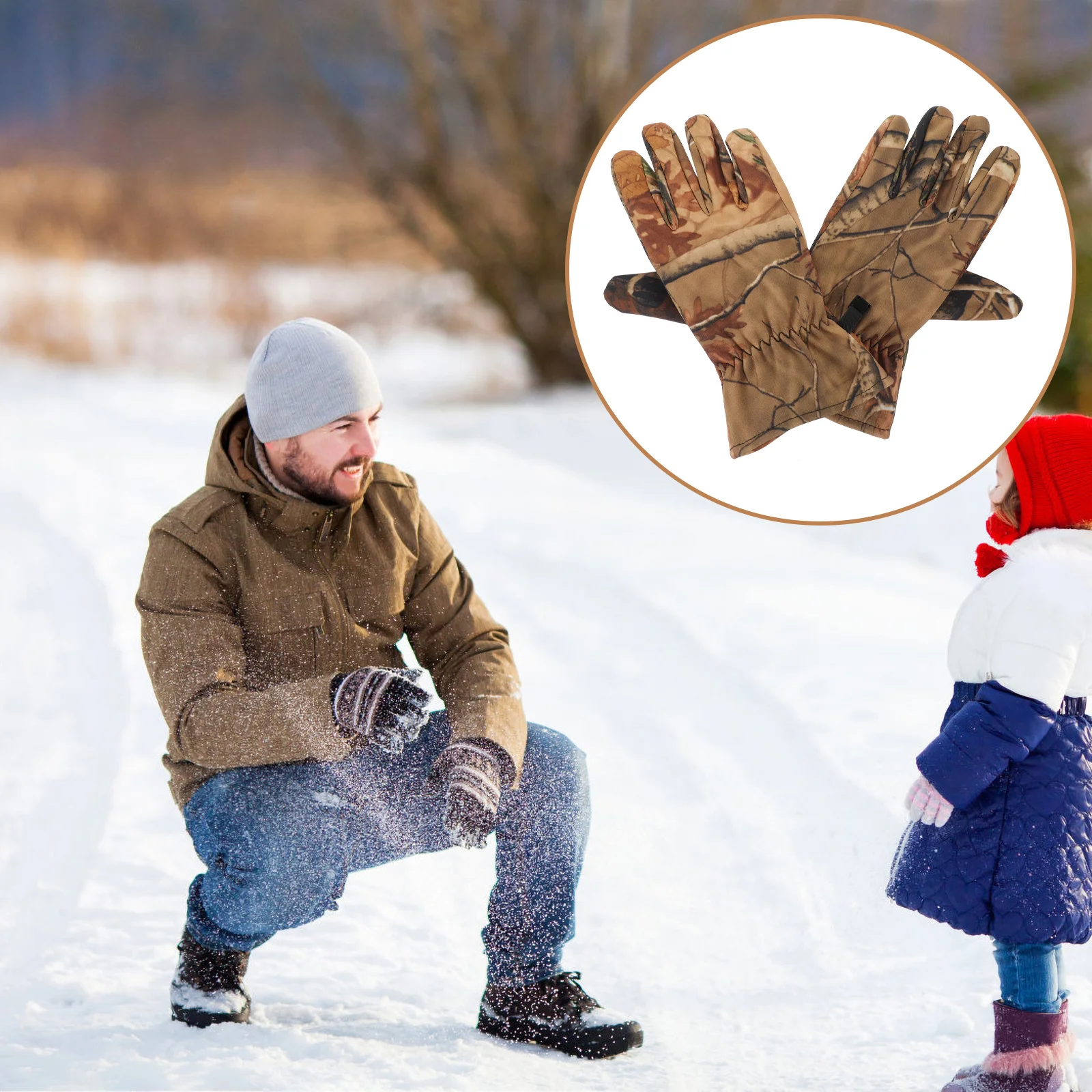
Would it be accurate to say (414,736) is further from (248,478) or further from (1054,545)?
(1054,545)

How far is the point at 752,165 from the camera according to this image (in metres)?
2.76

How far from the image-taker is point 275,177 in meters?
20.2

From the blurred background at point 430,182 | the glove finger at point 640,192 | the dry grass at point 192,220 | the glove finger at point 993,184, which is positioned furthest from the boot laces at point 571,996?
the dry grass at point 192,220

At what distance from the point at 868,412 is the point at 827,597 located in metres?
2.40

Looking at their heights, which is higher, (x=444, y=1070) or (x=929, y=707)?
(x=929, y=707)

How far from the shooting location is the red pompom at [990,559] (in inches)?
81.4

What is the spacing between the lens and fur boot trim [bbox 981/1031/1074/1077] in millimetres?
2023

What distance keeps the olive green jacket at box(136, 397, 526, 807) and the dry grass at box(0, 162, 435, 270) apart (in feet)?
36.2

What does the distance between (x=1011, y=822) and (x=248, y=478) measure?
1.31 m

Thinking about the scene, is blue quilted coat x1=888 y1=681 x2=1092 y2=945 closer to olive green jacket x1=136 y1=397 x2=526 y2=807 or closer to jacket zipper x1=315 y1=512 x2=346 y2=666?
olive green jacket x1=136 y1=397 x2=526 y2=807

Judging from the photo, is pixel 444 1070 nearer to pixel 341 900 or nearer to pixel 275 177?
pixel 341 900

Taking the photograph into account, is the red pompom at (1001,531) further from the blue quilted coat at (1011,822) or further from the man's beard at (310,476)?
the man's beard at (310,476)

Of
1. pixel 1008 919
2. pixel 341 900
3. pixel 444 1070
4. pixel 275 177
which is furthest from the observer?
pixel 275 177

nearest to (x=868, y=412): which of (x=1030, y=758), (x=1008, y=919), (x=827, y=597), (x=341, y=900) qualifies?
(x=1030, y=758)
